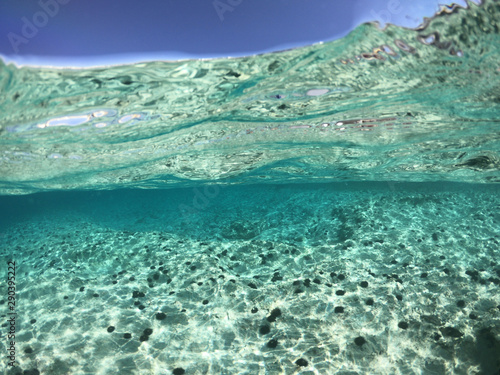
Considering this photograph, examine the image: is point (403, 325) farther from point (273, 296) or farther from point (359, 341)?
point (273, 296)

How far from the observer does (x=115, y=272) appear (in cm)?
890

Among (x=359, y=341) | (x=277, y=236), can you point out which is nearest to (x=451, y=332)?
(x=359, y=341)

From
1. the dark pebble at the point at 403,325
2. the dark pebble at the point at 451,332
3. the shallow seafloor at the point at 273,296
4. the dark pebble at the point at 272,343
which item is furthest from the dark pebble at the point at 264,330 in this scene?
the dark pebble at the point at 451,332

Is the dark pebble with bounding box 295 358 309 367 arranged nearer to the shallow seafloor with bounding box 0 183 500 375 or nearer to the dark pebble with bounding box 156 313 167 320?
the shallow seafloor with bounding box 0 183 500 375

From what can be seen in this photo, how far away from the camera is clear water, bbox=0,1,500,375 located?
18.4 ft

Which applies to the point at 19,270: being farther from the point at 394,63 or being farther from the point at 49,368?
the point at 394,63

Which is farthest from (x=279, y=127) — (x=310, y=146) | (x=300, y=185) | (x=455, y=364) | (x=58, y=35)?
(x=300, y=185)

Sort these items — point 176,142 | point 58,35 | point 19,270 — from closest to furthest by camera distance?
1. point 58,35
2. point 19,270
3. point 176,142

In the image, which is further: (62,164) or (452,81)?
(62,164)

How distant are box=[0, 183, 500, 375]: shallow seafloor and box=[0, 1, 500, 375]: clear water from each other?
50 millimetres

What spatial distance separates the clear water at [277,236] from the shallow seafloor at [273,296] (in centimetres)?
5

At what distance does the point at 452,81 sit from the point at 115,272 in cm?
1196

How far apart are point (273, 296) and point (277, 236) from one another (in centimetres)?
368

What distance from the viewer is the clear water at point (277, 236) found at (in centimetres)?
560
